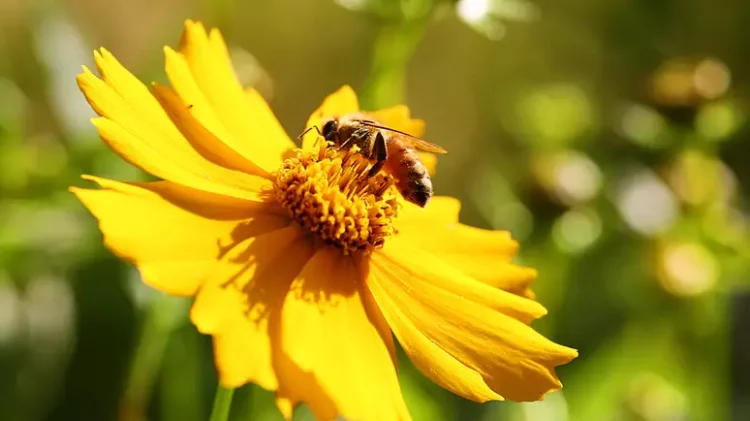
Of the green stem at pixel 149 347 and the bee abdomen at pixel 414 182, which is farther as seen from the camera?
the green stem at pixel 149 347

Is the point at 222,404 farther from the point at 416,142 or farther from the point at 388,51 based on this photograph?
the point at 388,51

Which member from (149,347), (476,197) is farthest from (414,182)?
(476,197)

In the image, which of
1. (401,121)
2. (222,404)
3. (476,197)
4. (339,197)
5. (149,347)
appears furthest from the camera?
(476,197)

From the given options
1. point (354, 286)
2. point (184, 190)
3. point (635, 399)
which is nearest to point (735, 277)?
point (635, 399)

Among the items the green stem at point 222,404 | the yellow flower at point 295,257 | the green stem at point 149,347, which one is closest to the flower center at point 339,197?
the yellow flower at point 295,257

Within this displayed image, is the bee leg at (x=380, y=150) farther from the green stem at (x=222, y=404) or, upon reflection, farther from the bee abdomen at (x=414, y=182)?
the green stem at (x=222, y=404)

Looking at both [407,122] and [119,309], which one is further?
[119,309]

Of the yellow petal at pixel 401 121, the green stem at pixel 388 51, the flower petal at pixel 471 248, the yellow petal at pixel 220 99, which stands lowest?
the flower petal at pixel 471 248

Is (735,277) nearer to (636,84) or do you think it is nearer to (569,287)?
(569,287)
